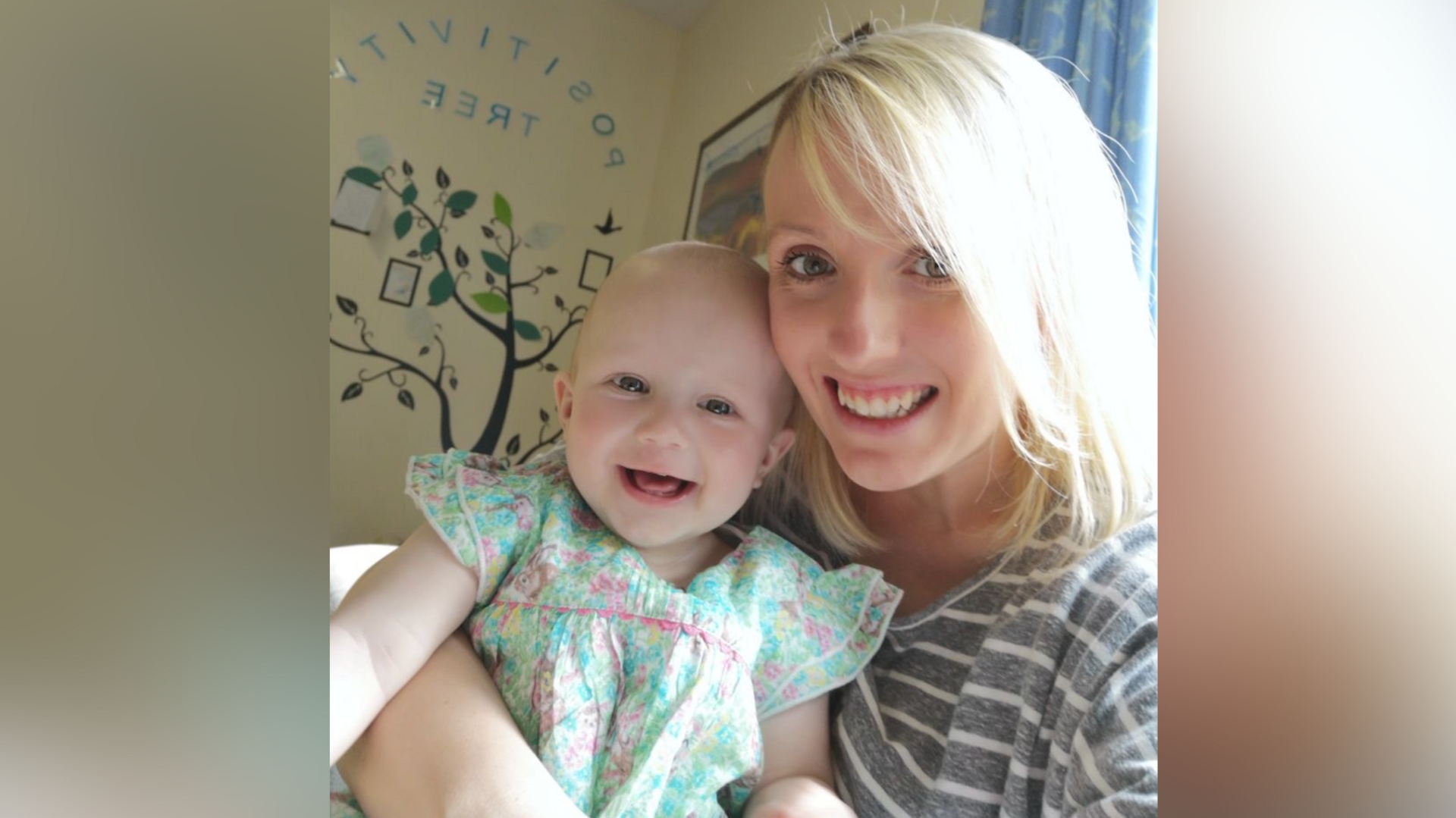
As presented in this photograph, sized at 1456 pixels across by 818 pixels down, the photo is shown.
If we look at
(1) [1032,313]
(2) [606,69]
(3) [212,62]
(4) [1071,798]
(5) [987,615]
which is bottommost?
(4) [1071,798]

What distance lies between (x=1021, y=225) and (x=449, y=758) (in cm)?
68

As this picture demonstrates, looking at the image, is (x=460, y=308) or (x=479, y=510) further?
(x=460, y=308)

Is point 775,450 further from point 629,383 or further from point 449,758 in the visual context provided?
point 449,758

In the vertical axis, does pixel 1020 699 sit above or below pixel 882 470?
below

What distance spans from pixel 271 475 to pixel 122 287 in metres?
0.02

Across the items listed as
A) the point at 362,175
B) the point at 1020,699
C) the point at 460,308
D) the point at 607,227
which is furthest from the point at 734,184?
the point at 1020,699

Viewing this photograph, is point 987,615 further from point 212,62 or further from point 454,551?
point 212,62

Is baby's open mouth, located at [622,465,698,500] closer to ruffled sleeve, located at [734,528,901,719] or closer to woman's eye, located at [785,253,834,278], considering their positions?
ruffled sleeve, located at [734,528,901,719]

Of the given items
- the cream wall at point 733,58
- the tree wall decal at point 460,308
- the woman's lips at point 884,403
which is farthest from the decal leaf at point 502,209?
the woman's lips at point 884,403

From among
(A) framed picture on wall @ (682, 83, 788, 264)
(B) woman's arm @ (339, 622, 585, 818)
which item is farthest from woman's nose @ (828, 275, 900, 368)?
(A) framed picture on wall @ (682, 83, 788, 264)

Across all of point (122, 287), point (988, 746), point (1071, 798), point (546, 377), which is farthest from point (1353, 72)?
point (546, 377)

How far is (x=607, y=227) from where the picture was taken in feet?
12.9

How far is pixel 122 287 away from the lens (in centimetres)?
9

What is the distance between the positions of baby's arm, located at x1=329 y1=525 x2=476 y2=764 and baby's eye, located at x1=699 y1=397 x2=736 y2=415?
293mm
